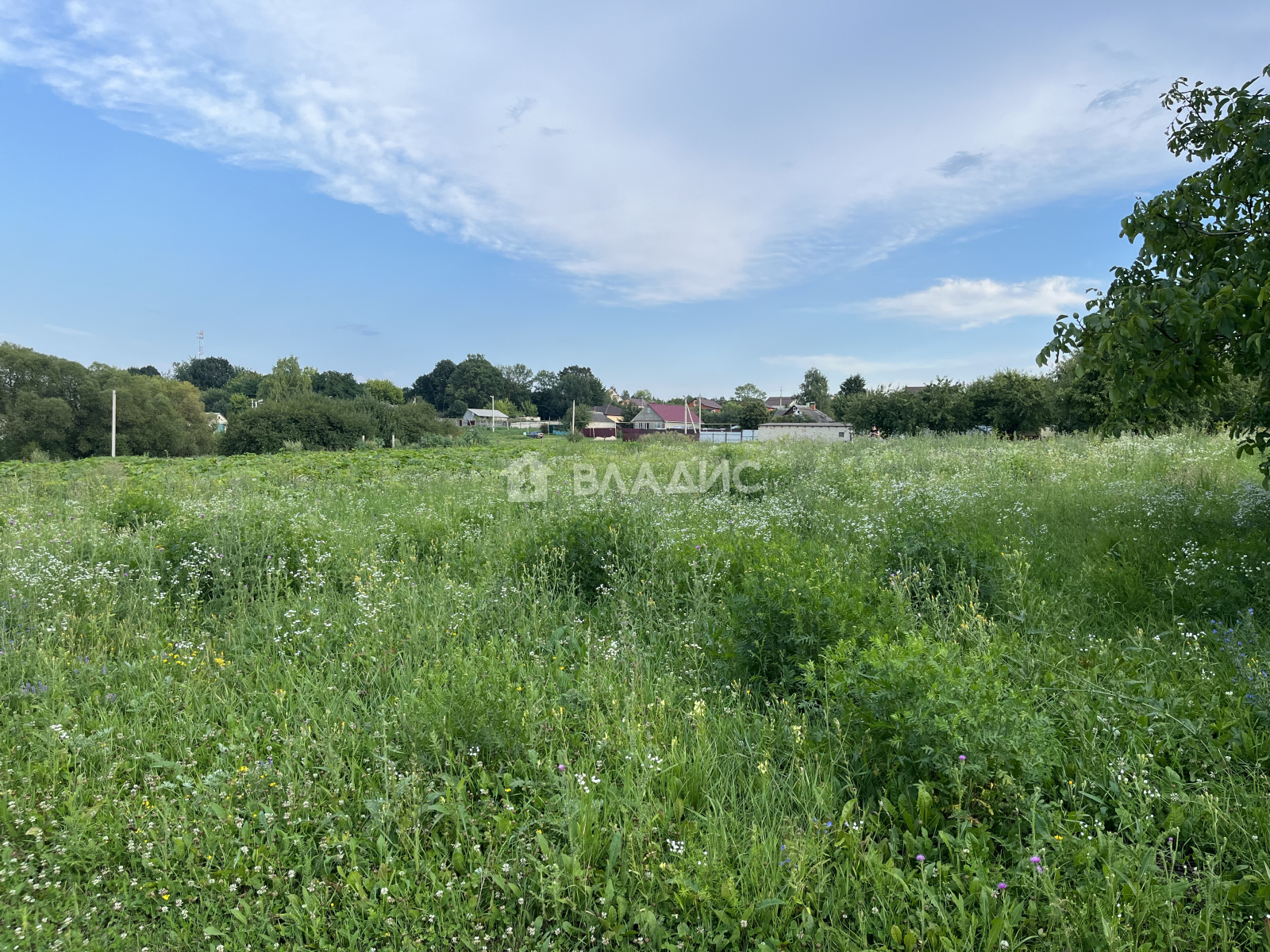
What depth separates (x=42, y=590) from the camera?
17.9ft

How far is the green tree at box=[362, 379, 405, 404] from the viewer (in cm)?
9538

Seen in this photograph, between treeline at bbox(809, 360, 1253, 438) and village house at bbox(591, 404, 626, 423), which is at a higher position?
village house at bbox(591, 404, 626, 423)

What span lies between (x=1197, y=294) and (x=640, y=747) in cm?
534

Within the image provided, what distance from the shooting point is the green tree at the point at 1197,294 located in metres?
4.60

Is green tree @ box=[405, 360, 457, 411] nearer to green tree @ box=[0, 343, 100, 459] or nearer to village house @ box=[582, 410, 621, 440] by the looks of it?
village house @ box=[582, 410, 621, 440]

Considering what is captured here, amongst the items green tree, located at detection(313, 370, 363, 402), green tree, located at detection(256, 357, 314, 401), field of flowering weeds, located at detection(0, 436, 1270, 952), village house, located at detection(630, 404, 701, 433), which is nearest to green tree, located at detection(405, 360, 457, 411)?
green tree, located at detection(313, 370, 363, 402)

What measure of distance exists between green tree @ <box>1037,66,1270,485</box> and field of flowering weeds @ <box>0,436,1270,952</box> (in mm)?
1539

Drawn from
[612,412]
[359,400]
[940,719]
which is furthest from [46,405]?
[612,412]

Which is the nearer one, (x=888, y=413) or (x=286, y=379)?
(x=888, y=413)

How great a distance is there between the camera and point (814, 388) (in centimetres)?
11000

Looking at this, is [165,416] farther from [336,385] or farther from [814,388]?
[814,388]

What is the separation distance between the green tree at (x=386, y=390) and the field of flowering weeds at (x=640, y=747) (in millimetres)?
95575

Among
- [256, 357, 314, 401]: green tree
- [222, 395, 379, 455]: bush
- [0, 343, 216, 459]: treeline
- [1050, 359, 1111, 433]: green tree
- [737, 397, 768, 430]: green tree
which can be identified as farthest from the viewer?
[737, 397, 768, 430]: green tree

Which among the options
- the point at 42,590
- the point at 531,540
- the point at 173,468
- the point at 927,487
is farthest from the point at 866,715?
the point at 173,468
